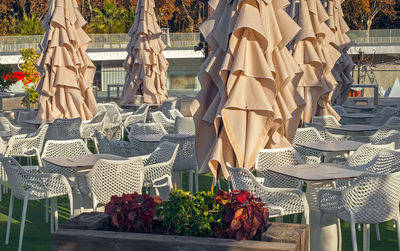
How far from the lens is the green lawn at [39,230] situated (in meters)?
7.46

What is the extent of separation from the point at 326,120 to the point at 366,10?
43.8 m

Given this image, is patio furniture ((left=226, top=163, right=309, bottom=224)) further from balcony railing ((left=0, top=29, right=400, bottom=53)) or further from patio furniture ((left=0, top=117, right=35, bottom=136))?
balcony railing ((left=0, top=29, right=400, bottom=53))

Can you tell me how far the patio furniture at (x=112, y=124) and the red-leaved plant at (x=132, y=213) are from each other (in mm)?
8535

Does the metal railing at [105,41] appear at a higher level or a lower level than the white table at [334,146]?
higher

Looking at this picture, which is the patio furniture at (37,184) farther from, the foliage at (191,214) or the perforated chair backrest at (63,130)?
the perforated chair backrest at (63,130)

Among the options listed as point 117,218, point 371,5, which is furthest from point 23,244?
point 371,5

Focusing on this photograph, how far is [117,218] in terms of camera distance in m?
4.67

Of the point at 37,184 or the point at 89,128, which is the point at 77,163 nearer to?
the point at 37,184

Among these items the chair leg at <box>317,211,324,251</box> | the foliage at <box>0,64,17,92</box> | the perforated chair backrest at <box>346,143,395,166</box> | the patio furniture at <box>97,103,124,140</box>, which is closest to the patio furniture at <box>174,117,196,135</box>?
the patio furniture at <box>97,103,124,140</box>

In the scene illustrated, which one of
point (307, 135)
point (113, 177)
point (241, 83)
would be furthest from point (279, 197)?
point (307, 135)

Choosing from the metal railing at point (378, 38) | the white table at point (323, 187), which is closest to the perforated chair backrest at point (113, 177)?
the white table at point (323, 187)

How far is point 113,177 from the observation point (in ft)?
23.0

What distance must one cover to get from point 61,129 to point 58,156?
323 cm

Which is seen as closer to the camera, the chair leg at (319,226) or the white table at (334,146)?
the chair leg at (319,226)
